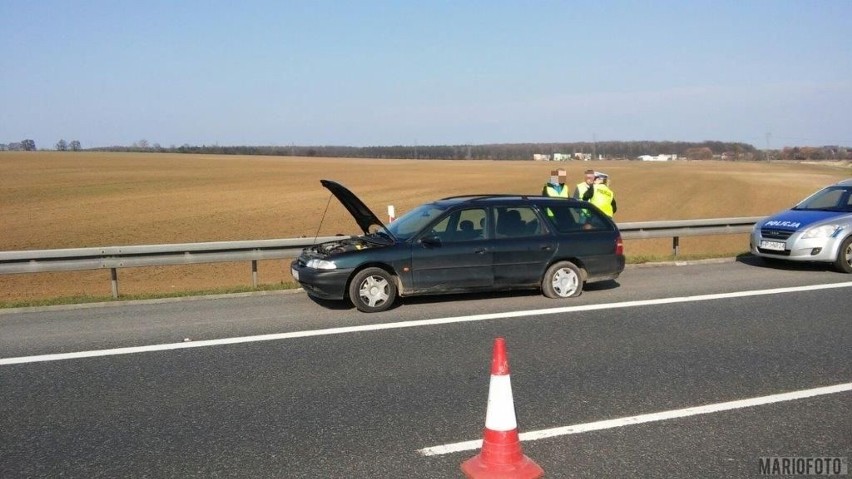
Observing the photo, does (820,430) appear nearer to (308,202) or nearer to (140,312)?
(140,312)

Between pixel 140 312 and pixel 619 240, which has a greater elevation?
pixel 619 240

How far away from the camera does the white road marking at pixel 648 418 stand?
4.63 metres

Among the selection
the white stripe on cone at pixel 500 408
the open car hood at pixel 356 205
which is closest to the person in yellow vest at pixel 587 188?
the open car hood at pixel 356 205

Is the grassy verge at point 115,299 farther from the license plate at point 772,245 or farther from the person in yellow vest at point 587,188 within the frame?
the license plate at point 772,245

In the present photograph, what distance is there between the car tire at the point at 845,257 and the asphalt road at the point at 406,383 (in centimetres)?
206

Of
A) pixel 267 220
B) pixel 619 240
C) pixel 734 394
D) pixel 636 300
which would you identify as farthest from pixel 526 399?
pixel 267 220

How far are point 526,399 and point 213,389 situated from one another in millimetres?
2452

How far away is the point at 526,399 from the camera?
5.57 meters

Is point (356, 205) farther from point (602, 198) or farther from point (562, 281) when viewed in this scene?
point (602, 198)

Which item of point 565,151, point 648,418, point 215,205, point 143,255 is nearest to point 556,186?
point 143,255

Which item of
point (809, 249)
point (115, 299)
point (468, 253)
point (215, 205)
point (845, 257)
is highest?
point (468, 253)

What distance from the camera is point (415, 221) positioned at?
9.78 m

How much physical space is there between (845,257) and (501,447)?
974 cm

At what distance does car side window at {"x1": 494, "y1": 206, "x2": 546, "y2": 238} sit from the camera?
9.73 meters
